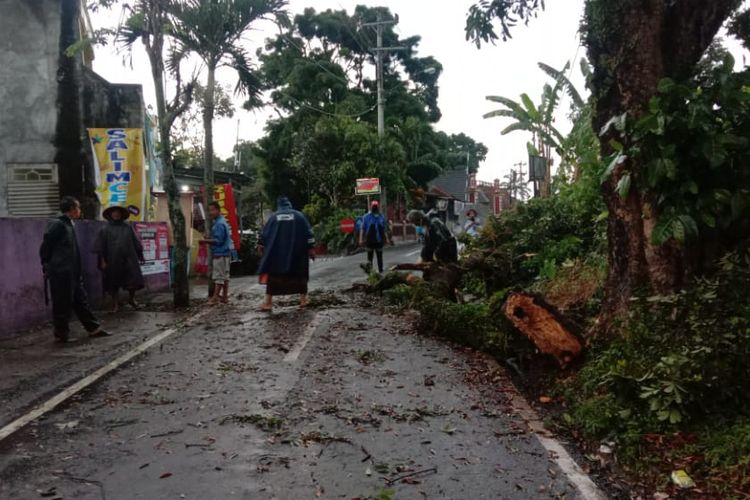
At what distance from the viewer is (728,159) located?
15.5ft

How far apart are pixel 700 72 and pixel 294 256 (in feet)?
21.8

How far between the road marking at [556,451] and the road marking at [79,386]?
144 inches

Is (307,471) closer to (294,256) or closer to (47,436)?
(47,436)

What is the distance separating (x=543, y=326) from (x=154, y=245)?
10133mm

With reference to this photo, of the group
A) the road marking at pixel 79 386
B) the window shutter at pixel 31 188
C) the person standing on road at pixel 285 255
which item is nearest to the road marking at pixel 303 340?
the person standing on road at pixel 285 255

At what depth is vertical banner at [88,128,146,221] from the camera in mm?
13680

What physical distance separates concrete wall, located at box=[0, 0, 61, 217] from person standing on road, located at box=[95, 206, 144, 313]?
4.75m

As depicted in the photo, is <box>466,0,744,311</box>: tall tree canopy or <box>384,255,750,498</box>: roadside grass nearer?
<box>384,255,750,498</box>: roadside grass

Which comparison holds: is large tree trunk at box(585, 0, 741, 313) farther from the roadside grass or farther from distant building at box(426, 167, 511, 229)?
distant building at box(426, 167, 511, 229)

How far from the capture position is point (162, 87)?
11.2 metres

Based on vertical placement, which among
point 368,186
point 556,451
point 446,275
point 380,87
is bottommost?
point 556,451

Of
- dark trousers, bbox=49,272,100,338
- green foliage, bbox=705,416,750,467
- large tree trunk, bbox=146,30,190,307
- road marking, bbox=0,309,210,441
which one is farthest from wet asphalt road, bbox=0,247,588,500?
large tree trunk, bbox=146,30,190,307

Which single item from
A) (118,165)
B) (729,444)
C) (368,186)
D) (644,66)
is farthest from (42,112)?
(368,186)

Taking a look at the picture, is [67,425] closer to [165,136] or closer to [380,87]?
[165,136]
